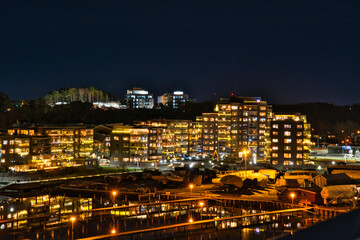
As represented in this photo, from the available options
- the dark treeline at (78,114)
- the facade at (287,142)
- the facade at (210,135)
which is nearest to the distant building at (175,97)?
the dark treeline at (78,114)

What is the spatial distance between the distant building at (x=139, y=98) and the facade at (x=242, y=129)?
29959 mm

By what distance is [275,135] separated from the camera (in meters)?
29.4

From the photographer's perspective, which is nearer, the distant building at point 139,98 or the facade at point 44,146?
the facade at point 44,146

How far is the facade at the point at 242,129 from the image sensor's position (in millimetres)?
34594

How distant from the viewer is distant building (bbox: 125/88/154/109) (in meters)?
63.6

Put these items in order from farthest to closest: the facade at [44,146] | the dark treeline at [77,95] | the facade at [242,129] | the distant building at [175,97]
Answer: the distant building at [175,97]
the dark treeline at [77,95]
the facade at [242,129]
the facade at [44,146]

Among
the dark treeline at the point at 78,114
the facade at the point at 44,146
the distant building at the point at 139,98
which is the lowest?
the facade at the point at 44,146

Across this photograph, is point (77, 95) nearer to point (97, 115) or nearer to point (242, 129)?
point (97, 115)

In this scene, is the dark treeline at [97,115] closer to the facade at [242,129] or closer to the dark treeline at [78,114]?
the dark treeline at [78,114]

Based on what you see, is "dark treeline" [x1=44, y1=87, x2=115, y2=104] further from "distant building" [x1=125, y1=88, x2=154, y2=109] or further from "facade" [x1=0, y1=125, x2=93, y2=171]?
"facade" [x1=0, y1=125, x2=93, y2=171]

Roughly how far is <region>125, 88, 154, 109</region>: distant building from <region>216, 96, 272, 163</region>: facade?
98.3 feet

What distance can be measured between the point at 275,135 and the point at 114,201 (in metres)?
16.6

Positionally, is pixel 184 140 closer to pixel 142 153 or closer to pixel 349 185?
pixel 142 153

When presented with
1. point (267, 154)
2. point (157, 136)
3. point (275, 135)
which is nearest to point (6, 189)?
point (157, 136)
